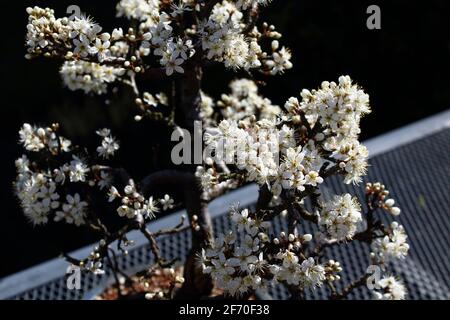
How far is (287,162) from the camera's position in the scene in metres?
1.14

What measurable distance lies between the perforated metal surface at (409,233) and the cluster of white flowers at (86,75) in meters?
0.52

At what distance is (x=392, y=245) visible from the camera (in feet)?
4.30

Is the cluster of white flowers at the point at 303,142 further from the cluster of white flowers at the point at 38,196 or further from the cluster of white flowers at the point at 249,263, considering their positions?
the cluster of white flowers at the point at 38,196

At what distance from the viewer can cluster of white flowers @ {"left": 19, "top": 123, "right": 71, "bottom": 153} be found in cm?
143

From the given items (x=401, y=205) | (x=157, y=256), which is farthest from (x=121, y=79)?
(x=401, y=205)

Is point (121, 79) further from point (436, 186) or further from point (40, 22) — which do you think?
point (436, 186)

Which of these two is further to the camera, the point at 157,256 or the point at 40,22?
the point at 157,256

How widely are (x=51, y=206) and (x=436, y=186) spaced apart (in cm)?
126

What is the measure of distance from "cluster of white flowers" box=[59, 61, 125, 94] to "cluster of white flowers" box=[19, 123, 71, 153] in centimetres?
12

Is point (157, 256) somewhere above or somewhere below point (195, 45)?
below

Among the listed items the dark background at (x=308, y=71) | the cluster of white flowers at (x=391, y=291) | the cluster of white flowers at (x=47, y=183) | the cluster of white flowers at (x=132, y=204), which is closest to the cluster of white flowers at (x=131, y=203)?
the cluster of white flowers at (x=132, y=204)

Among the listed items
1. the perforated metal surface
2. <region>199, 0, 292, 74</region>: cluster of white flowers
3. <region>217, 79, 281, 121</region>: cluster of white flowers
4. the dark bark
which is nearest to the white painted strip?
the perforated metal surface

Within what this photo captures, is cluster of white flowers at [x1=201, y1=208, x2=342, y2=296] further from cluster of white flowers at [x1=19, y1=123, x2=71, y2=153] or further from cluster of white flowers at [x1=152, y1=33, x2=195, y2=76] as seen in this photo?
cluster of white flowers at [x1=19, y1=123, x2=71, y2=153]
